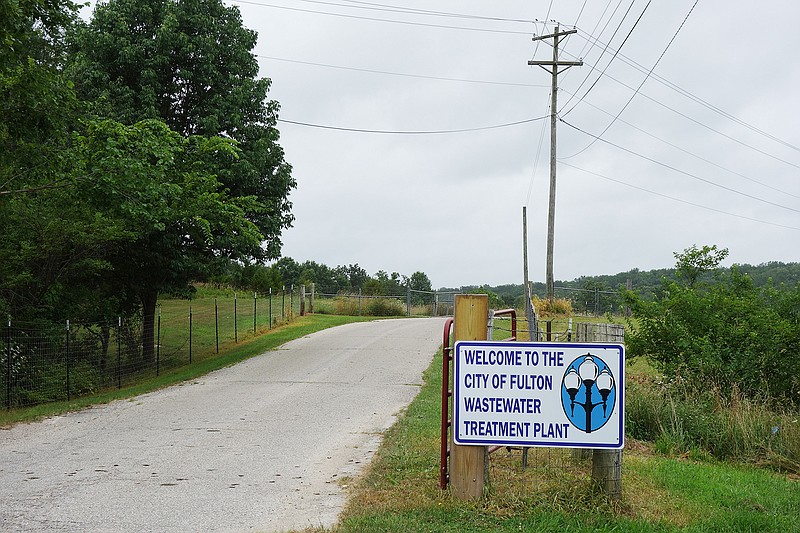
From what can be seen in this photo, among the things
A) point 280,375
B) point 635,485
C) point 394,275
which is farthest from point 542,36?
point 394,275

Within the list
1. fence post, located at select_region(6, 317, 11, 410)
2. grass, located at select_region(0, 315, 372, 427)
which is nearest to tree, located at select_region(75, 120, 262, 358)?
grass, located at select_region(0, 315, 372, 427)

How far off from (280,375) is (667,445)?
32.0ft

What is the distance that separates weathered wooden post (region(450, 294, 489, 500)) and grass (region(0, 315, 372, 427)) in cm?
849

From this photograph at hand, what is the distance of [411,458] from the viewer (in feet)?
25.9

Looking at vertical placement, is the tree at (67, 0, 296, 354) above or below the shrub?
above

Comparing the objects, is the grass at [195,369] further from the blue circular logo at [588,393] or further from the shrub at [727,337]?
the shrub at [727,337]

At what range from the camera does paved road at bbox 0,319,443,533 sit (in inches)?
246

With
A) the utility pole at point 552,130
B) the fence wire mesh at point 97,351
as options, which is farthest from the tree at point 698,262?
the fence wire mesh at point 97,351

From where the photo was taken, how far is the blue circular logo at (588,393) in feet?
20.2

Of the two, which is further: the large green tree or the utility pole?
the utility pole

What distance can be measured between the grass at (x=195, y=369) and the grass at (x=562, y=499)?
7610mm

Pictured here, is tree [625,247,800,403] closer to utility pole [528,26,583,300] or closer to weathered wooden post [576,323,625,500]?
weathered wooden post [576,323,625,500]

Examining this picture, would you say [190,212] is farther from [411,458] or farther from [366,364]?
[411,458]

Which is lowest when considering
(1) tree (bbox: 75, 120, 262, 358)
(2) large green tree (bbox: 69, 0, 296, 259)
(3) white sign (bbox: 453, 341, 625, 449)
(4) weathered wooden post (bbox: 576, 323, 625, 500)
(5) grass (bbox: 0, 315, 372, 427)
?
(5) grass (bbox: 0, 315, 372, 427)
